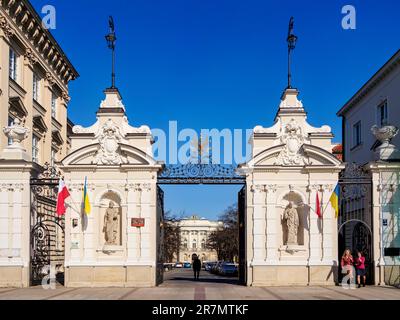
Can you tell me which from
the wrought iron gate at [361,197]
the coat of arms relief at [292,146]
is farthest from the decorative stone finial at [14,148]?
the wrought iron gate at [361,197]

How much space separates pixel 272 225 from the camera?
92.9 feet

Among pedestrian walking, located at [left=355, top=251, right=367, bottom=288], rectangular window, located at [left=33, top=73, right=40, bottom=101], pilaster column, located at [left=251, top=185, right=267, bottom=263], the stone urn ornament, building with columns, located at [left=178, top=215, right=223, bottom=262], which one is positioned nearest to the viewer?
pedestrian walking, located at [left=355, top=251, right=367, bottom=288]

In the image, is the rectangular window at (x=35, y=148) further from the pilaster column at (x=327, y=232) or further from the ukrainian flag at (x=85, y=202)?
the pilaster column at (x=327, y=232)

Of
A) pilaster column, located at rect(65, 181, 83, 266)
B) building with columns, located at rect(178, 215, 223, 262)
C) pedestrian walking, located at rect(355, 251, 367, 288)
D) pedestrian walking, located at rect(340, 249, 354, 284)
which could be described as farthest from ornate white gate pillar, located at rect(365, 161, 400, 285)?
building with columns, located at rect(178, 215, 223, 262)

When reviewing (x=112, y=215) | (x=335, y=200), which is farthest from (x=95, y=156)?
(x=335, y=200)

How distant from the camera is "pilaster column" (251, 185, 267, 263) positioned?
28250 mm

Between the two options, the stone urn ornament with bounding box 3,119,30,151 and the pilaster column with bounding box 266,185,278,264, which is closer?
the pilaster column with bounding box 266,185,278,264

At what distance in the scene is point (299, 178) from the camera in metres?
28.6

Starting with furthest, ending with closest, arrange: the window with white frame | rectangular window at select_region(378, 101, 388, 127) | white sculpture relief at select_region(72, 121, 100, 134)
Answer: rectangular window at select_region(378, 101, 388, 127) < the window with white frame < white sculpture relief at select_region(72, 121, 100, 134)

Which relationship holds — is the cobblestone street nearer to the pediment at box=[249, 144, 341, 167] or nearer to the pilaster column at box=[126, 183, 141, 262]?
the pilaster column at box=[126, 183, 141, 262]

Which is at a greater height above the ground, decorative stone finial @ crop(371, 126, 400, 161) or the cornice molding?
the cornice molding

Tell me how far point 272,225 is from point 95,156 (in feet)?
25.9

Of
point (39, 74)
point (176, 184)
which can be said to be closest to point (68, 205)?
point (176, 184)
